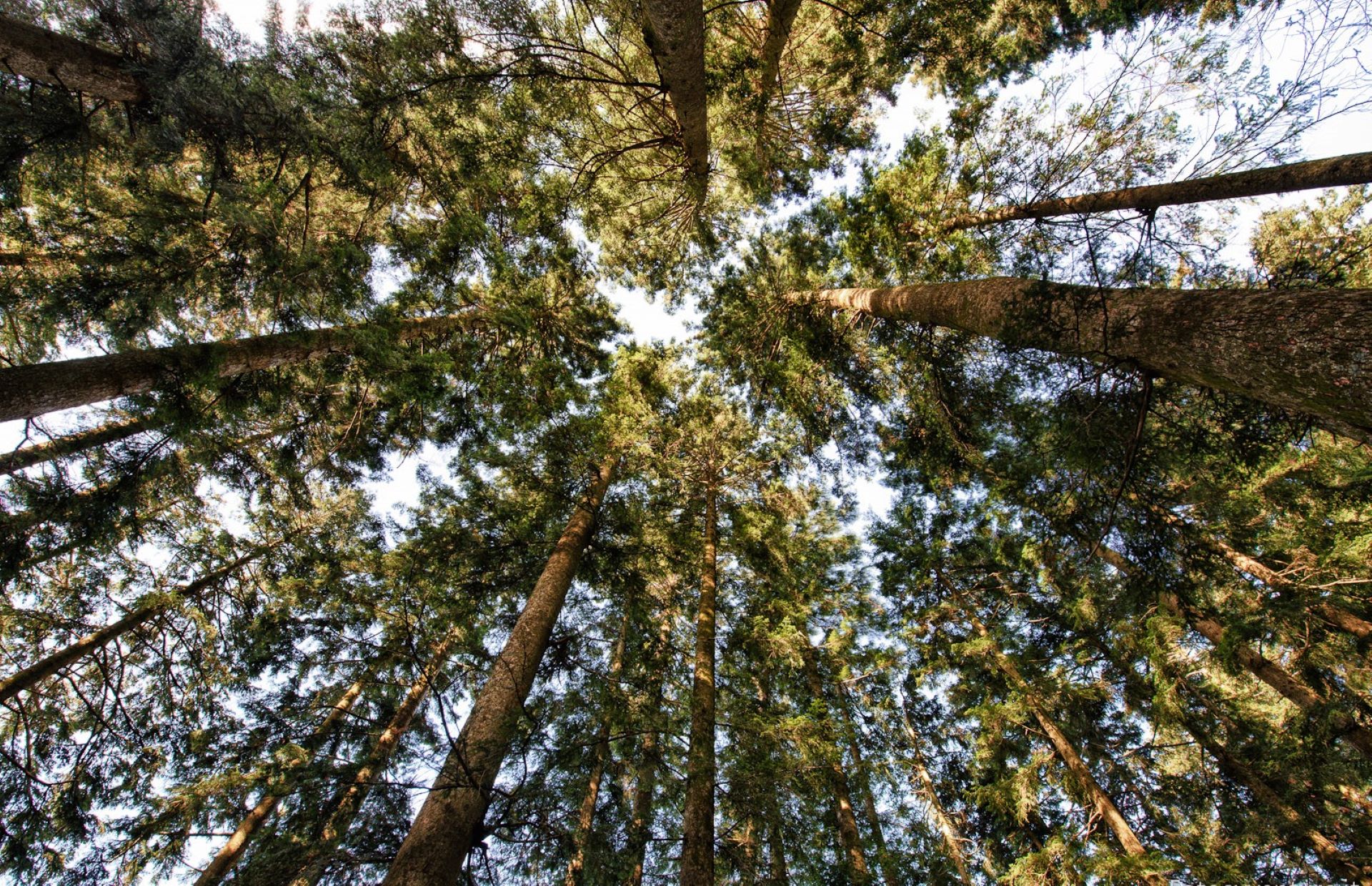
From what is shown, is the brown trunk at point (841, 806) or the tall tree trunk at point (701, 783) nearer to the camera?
the tall tree trunk at point (701, 783)

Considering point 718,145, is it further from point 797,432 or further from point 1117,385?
point 1117,385

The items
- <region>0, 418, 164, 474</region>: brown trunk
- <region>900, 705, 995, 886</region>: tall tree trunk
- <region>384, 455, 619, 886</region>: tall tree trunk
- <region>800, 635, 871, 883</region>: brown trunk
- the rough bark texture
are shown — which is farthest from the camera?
<region>900, 705, 995, 886</region>: tall tree trunk

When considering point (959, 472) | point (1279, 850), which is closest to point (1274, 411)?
point (959, 472)

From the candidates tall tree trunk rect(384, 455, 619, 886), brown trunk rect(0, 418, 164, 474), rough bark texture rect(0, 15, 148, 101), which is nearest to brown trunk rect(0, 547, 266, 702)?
brown trunk rect(0, 418, 164, 474)

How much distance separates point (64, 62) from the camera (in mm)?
4793

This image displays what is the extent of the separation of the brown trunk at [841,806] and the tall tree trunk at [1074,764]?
3.27m

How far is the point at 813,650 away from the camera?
10664 mm

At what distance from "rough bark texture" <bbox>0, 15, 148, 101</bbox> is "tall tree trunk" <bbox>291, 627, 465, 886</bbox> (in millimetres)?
6849

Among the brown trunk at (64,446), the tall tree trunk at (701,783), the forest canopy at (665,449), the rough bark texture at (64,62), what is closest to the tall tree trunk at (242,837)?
the forest canopy at (665,449)

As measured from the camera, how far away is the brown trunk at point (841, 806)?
237 inches

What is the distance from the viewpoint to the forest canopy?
15.3 feet

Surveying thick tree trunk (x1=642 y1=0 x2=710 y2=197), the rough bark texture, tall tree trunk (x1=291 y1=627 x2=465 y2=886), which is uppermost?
thick tree trunk (x1=642 y1=0 x2=710 y2=197)

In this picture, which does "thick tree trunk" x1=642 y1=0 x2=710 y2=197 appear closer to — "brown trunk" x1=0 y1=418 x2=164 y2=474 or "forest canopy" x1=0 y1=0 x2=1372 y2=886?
"forest canopy" x1=0 y1=0 x2=1372 y2=886

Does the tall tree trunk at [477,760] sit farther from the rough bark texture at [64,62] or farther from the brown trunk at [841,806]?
Result: the rough bark texture at [64,62]
